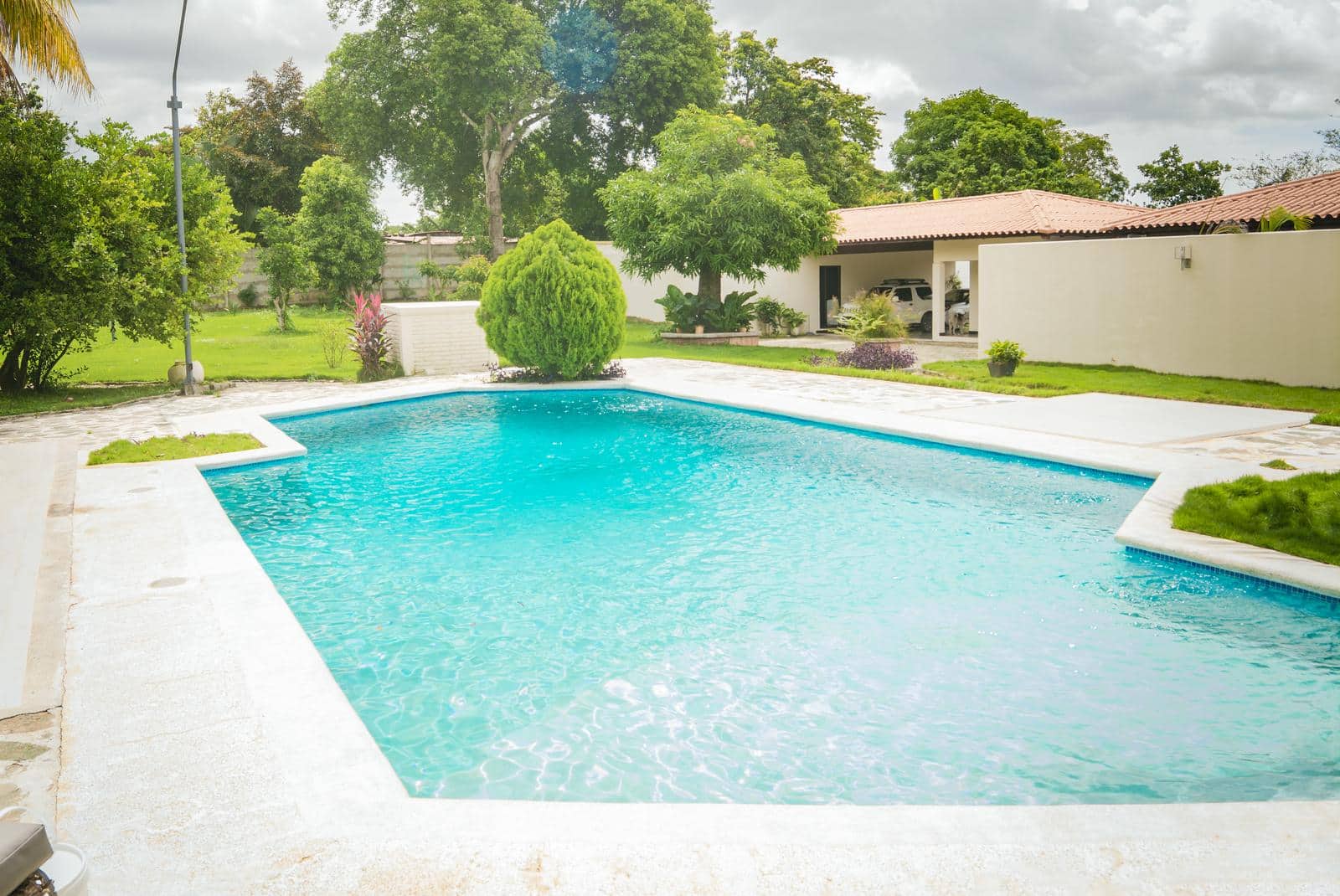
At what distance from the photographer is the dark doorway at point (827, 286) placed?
28.8 meters

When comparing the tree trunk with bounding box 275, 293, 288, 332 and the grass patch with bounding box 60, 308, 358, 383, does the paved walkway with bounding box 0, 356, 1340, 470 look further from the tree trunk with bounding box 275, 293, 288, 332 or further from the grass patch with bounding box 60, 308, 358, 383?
the tree trunk with bounding box 275, 293, 288, 332

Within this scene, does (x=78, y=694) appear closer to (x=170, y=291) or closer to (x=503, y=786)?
(x=503, y=786)

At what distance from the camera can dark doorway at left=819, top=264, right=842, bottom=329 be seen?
2878 cm

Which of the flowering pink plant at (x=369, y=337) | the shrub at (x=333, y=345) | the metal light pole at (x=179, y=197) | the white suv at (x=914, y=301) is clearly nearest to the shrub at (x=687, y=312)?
the white suv at (x=914, y=301)

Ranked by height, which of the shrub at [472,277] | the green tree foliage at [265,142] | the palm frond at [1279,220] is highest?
the green tree foliage at [265,142]

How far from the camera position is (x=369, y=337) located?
17.5 m

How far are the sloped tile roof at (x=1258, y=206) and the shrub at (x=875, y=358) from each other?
5.91 metres

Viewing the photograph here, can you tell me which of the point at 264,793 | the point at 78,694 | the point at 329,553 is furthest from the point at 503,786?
the point at 329,553

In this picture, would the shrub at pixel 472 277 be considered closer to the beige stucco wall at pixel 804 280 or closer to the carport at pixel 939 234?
the beige stucco wall at pixel 804 280

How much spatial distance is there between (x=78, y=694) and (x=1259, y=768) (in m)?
5.13

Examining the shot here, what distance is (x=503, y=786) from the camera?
13.8ft

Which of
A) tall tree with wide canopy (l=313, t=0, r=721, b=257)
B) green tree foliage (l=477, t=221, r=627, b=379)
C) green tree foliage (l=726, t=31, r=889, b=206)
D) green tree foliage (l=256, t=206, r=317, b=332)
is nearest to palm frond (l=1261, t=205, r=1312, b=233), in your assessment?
green tree foliage (l=477, t=221, r=627, b=379)

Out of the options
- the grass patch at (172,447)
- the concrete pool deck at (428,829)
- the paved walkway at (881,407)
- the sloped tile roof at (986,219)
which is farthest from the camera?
the sloped tile roof at (986,219)

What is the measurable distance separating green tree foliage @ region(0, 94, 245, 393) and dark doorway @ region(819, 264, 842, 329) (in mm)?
16871
